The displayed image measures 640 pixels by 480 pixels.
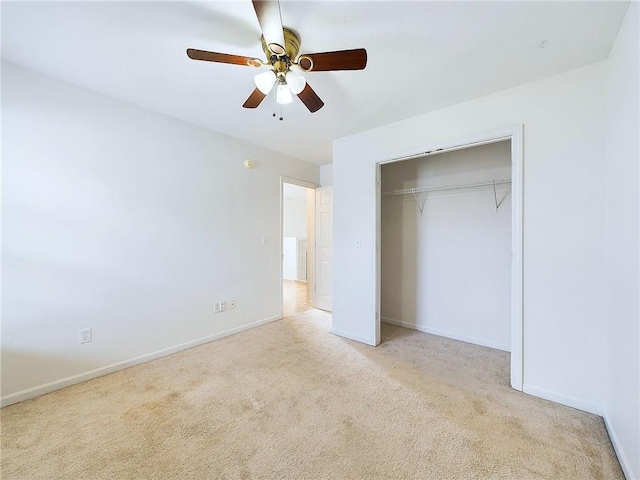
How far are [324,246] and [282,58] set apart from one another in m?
3.11

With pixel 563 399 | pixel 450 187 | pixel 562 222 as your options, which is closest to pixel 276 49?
pixel 562 222

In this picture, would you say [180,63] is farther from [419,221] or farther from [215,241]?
[419,221]

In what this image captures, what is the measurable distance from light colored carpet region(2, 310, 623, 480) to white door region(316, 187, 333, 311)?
1847 millimetres

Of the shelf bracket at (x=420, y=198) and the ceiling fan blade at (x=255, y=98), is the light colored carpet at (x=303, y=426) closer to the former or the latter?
the shelf bracket at (x=420, y=198)

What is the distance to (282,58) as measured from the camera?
1.59 metres

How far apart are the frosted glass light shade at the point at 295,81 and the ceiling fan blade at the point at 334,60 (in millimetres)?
125

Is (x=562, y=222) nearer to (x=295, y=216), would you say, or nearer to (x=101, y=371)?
(x=101, y=371)

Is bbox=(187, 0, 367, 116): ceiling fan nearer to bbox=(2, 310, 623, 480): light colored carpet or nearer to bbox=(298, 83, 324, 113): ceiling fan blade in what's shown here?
bbox=(298, 83, 324, 113): ceiling fan blade

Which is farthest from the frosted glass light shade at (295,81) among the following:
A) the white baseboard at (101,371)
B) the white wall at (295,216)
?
the white wall at (295,216)

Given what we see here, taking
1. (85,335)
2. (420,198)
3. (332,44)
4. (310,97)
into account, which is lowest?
(85,335)

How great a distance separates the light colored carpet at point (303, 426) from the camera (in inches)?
55.8

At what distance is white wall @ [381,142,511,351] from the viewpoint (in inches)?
116

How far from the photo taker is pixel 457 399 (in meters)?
2.00

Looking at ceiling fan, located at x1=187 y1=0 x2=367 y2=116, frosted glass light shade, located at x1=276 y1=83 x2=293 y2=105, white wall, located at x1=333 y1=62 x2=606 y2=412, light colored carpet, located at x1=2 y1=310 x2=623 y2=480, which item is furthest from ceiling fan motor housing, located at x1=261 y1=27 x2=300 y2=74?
light colored carpet, located at x1=2 y1=310 x2=623 y2=480
